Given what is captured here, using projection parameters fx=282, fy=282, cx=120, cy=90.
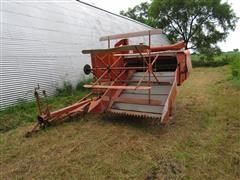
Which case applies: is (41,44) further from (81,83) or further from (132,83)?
(132,83)

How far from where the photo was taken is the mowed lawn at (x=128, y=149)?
10.9 feet

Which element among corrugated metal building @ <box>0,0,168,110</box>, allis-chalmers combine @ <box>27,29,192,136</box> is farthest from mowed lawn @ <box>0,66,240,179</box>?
corrugated metal building @ <box>0,0,168,110</box>

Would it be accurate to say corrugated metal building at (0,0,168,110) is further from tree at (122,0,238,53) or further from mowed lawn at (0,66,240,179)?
tree at (122,0,238,53)

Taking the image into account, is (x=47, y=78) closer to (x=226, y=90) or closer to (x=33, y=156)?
(x=33, y=156)

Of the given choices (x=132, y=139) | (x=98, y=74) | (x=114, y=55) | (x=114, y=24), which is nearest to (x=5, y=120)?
(x=98, y=74)

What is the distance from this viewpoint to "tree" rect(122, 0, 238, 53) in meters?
23.8

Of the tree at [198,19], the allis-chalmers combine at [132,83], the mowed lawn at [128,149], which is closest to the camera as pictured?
the mowed lawn at [128,149]

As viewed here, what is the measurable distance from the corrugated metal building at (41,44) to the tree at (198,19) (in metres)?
14.1

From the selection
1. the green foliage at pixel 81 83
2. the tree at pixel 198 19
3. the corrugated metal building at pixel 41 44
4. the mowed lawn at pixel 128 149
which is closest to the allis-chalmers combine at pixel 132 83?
the mowed lawn at pixel 128 149

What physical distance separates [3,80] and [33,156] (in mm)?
3573

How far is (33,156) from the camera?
3.94m

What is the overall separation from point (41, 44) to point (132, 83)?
400 centimetres

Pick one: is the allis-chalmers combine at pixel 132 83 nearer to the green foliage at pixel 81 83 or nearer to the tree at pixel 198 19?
the green foliage at pixel 81 83

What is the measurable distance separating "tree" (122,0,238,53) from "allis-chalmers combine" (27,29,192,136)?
19132 mm
